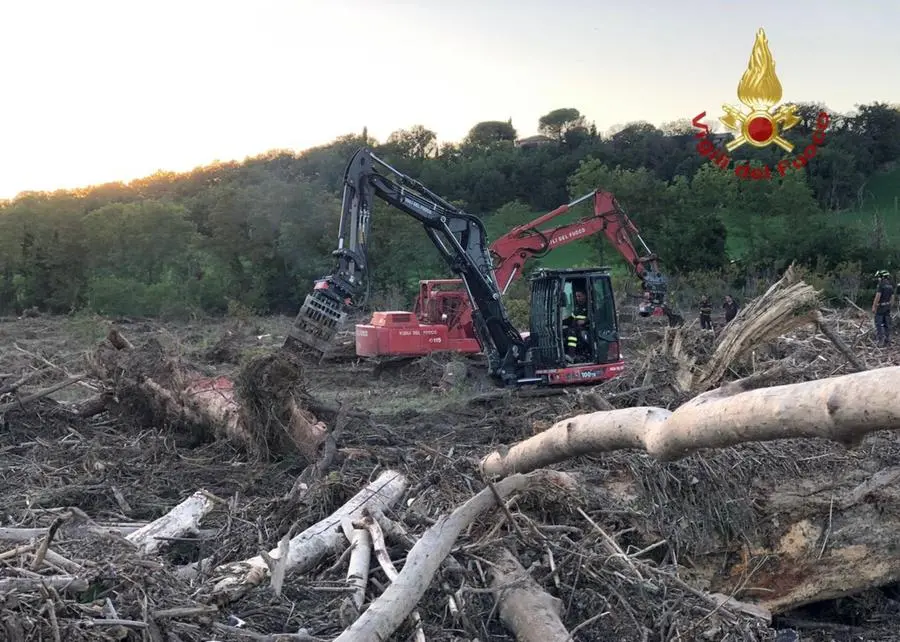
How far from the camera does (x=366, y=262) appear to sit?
11.9 m

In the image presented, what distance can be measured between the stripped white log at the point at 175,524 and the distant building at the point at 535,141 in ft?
159

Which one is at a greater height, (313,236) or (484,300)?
(313,236)

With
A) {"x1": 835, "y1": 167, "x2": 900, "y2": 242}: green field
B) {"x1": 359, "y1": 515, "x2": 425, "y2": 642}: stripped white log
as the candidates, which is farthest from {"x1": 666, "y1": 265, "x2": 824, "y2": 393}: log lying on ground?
{"x1": 835, "y1": 167, "x2": 900, "y2": 242}: green field

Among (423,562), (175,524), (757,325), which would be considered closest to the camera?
(423,562)

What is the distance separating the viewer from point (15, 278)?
34.0 m

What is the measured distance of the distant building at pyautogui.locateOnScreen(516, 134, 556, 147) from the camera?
53862mm

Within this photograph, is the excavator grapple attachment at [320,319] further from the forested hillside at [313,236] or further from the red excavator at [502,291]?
the forested hillside at [313,236]

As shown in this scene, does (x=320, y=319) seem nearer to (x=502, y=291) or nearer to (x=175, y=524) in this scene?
(x=502, y=291)

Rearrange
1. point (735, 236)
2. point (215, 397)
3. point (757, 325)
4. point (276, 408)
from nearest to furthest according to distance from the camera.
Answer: point (757, 325), point (276, 408), point (215, 397), point (735, 236)

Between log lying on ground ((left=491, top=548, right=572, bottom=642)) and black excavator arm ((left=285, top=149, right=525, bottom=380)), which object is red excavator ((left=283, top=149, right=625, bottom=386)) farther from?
log lying on ground ((left=491, top=548, right=572, bottom=642))

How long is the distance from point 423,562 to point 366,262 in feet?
Answer: 27.0

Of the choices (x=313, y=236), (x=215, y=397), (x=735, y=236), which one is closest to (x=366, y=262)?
(x=215, y=397)

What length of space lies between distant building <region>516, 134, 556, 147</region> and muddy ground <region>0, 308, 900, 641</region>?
45292 mm

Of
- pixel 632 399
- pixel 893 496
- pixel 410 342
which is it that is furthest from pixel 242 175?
pixel 893 496
